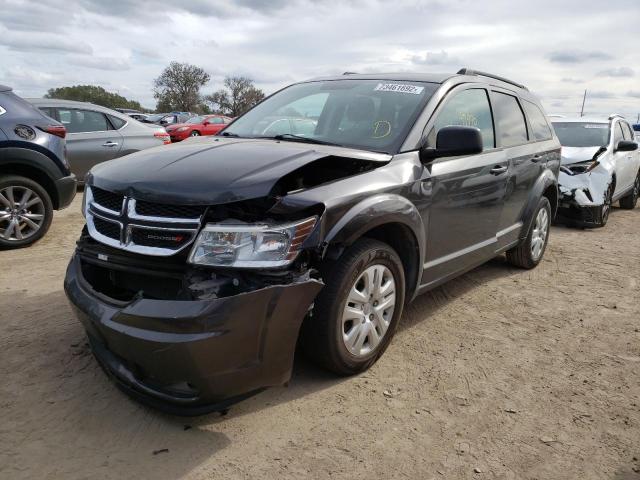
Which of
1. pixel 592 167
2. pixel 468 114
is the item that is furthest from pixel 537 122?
pixel 592 167

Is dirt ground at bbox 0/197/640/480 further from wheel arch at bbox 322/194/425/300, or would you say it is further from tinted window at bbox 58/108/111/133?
tinted window at bbox 58/108/111/133

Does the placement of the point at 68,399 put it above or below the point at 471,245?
below

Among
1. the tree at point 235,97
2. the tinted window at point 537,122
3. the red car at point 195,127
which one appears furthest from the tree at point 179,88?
the tinted window at point 537,122

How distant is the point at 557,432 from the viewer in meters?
2.63

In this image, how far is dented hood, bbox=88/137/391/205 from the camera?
2430mm

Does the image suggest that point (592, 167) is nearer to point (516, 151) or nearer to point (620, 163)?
point (620, 163)

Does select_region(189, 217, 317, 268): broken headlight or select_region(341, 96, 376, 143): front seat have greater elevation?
select_region(341, 96, 376, 143): front seat

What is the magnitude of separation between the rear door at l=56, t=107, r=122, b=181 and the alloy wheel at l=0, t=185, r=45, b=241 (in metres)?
2.63

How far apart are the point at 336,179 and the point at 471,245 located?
5.40ft

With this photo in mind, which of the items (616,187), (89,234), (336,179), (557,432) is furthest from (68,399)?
(616,187)

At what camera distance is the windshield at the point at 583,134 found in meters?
8.56

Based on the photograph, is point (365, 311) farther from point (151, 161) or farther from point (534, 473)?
point (151, 161)

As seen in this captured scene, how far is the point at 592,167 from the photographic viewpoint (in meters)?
7.80

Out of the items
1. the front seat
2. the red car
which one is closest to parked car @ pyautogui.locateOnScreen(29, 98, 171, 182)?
the front seat
